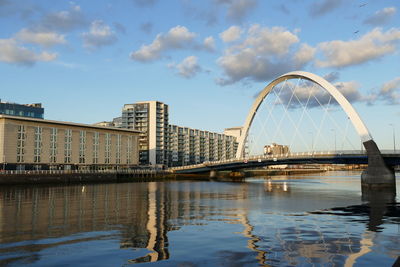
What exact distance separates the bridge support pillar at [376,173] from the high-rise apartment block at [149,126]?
359ft

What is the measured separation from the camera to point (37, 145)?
102125 millimetres

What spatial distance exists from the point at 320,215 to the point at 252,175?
154m

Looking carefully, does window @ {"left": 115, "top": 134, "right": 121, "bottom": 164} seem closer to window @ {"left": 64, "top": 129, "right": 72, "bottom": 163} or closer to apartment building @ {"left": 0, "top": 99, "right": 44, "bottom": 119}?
window @ {"left": 64, "top": 129, "right": 72, "bottom": 163}

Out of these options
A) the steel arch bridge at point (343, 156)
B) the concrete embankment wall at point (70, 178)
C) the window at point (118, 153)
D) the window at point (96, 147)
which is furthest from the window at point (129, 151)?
the steel arch bridge at point (343, 156)

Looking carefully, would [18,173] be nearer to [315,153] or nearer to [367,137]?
[315,153]

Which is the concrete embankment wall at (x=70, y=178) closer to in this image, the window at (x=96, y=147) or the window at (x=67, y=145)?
the window at (x=96, y=147)

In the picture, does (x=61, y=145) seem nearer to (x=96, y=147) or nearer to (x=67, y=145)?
(x=67, y=145)

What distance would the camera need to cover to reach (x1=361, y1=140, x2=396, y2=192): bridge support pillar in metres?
66.7

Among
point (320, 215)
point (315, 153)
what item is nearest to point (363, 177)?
point (315, 153)

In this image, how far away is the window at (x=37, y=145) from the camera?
334ft

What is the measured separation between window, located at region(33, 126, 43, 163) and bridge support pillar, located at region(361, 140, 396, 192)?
263 feet

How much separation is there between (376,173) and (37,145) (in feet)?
271

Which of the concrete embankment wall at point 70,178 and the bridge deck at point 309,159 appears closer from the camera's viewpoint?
the bridge deck at point 309,159

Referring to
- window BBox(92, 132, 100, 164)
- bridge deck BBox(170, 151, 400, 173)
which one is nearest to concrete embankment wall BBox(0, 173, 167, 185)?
window BBox(92, 132, 100, 164)
